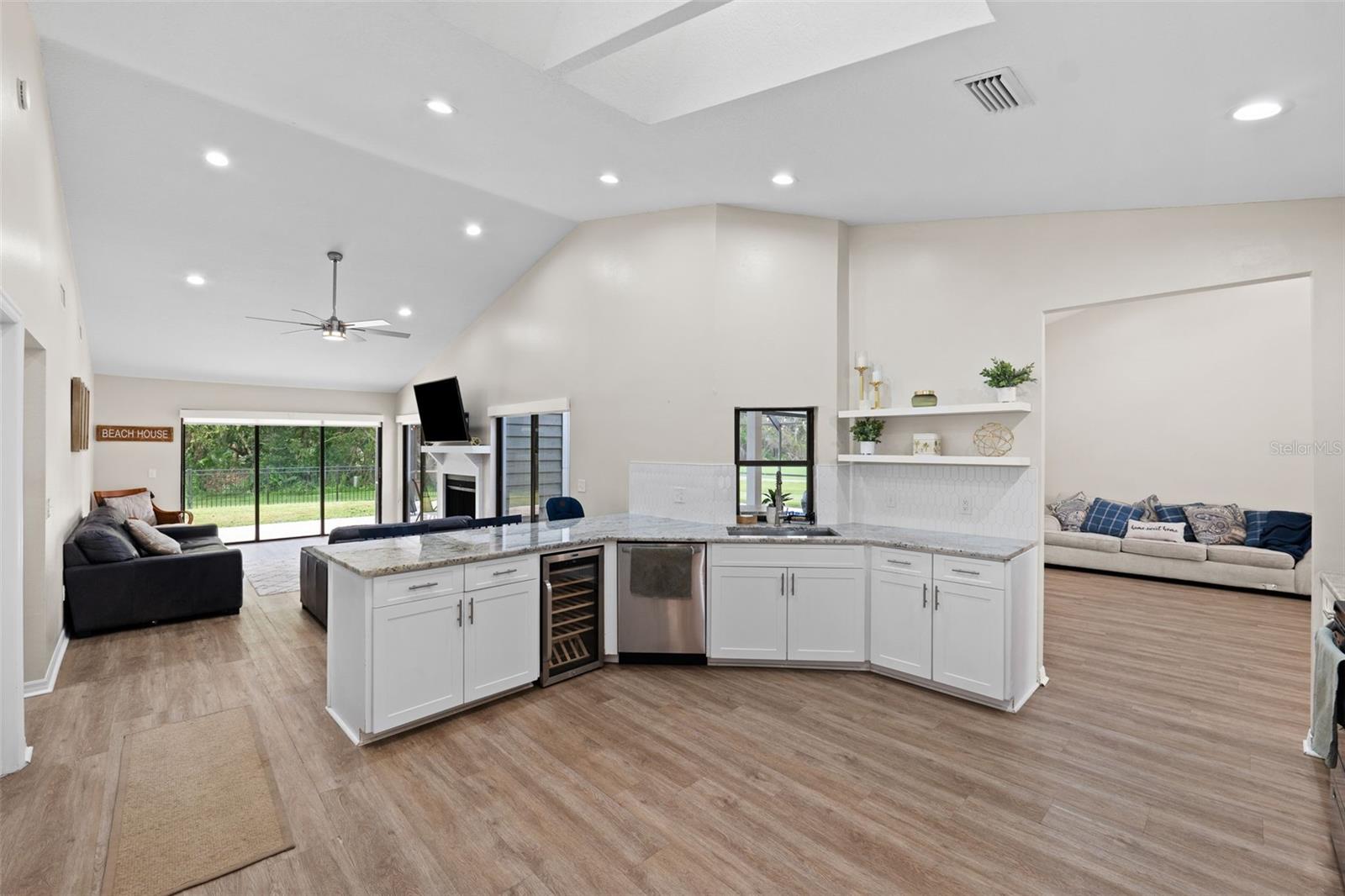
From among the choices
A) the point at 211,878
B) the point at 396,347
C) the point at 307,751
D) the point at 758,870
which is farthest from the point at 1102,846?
the point at 396,347

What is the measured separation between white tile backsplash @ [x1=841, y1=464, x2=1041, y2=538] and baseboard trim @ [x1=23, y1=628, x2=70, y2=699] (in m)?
5.13

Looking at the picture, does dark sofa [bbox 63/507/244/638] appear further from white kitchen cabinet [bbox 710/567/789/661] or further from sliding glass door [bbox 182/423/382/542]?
white kitchen cabinet [bbox 710/567/789/661]

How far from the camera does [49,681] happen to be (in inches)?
141

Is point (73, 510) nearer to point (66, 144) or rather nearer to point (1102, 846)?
point (66, 144)

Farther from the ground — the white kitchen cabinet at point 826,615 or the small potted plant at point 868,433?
the small potted plant at point 868,433

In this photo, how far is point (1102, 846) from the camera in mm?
2201

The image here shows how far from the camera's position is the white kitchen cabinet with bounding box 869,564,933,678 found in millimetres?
3551

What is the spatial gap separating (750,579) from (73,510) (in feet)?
19.9

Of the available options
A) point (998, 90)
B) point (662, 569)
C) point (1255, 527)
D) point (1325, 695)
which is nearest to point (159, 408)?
point (662, 569)

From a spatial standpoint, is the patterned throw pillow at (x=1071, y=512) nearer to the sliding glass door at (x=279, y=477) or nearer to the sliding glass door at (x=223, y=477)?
the sliding glass door at (x=279, y=477)

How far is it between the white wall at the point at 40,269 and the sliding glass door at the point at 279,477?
12.0 feet

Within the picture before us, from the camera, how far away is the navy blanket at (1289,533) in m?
5.81

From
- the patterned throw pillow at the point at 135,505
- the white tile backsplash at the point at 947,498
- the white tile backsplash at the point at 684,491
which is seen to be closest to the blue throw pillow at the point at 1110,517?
the white tile backsplash at the point at 947,498

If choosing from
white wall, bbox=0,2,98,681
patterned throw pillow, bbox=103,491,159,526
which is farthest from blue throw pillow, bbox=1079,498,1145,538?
patterned throw pillow, bbox=103,491,159,526
